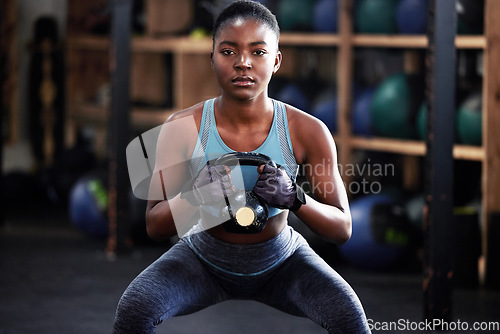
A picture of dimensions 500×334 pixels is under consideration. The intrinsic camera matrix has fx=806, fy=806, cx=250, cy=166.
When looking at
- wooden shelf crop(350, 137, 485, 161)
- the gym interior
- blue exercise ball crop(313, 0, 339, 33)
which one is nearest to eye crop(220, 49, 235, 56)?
the gym interior

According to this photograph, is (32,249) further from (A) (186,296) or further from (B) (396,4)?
(A) (186,296)

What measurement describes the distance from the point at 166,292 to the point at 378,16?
3177 millimetres

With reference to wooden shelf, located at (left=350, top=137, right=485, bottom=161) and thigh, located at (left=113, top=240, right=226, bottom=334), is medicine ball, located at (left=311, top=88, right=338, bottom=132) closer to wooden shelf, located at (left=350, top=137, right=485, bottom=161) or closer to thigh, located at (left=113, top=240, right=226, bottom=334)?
wooden shelf, located at (left=350, top=137, right=485, bottom=161)

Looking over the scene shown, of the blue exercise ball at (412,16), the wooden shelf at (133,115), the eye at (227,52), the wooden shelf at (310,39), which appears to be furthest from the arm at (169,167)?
the wooden shelf at (133,115)

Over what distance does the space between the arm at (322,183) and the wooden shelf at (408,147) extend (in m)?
2.24

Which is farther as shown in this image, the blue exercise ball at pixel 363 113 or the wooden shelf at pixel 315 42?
the blue exercise ball at pixel 363 113

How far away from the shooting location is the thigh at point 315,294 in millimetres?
1923

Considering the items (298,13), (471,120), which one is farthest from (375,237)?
(298,13)

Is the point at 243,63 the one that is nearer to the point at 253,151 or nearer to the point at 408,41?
the point at 253,151

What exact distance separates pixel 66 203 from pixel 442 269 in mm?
3878

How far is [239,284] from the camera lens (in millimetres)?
2125

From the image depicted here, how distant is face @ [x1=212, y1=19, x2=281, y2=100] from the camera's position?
2.00 m

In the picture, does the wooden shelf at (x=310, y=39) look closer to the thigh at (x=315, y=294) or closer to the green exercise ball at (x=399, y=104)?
the green exercise ball at (x=399, y=104)

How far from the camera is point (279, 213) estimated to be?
2.16m
